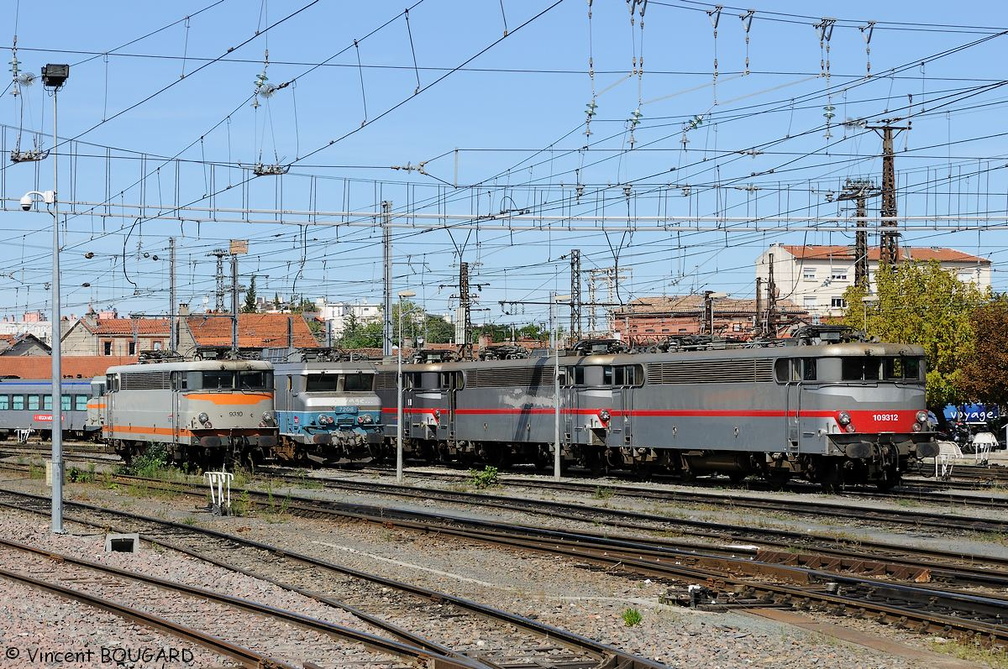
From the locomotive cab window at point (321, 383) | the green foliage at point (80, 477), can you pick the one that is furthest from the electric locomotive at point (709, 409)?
the green foliage at point (80, 477)

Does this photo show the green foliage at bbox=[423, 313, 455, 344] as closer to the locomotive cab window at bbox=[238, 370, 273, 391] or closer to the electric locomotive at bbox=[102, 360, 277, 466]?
the electric locomotive at bbox=[102, 360, 277, 466]

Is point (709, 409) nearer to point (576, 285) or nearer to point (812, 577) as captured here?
point (812, 577)

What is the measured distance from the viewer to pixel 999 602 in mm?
13844

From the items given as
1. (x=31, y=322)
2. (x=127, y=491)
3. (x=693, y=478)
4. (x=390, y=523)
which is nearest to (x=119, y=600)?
(x=390, y=523)

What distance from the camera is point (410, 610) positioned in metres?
14.8

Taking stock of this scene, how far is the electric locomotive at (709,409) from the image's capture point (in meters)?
28.8

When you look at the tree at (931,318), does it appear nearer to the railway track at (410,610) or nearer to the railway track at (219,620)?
the railway track at (410,610)

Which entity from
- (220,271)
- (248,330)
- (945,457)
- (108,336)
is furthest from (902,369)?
(108,336)

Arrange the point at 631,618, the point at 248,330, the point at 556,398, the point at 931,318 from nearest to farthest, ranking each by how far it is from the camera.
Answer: the point at 631,618
the point at 556,398
the point at 931,318
the point at 248,330

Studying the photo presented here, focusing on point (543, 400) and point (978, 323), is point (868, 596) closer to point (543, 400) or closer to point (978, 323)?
point (543, 400)

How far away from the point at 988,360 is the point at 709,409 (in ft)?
68.8

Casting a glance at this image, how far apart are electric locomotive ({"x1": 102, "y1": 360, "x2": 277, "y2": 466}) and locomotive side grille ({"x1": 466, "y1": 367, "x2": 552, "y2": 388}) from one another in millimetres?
6563

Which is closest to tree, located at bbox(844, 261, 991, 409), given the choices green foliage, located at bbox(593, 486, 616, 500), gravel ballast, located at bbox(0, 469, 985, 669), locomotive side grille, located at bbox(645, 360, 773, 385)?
locomotive side grille, located at bbox(645, 360, 773, 385)

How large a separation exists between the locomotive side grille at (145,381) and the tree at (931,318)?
27.0m
